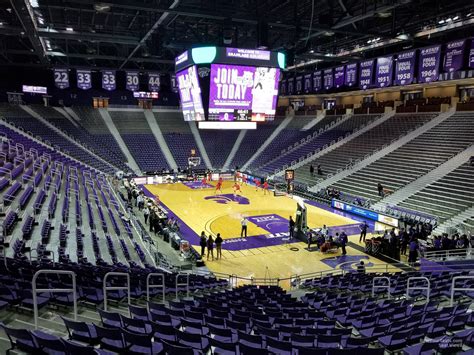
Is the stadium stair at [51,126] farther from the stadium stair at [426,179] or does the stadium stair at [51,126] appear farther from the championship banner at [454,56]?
the championship banner at [454,56]

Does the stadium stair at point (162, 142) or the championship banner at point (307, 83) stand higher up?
the championship banner at point (307, 83)

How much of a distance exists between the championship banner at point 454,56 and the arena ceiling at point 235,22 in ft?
5.09

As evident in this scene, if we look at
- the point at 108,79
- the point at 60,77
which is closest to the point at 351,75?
the point at 108,79

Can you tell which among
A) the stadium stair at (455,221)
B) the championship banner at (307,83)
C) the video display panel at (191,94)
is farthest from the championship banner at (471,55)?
the championship banner at (307,83)

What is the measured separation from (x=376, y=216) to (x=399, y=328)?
62.2ft

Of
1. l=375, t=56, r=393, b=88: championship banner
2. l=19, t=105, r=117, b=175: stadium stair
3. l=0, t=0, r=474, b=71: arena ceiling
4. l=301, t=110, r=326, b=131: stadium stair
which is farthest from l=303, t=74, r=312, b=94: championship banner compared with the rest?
l=19, t=105, r=117, b=175: stadium stair

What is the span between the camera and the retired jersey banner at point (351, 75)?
2757cm

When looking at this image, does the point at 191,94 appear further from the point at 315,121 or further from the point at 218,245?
the point at 315,121

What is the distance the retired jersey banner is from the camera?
27.6 metres

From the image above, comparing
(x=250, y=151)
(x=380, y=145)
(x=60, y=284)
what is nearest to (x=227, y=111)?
(x=60, y=284)

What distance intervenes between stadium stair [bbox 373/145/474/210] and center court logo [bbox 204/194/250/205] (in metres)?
10.2

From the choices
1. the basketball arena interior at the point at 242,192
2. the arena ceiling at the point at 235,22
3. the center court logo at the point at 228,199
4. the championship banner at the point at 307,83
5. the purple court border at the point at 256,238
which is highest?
the arena ceiling at the point at 235,22

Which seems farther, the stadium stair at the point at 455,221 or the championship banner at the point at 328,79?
the championship banner at the point at 328,79

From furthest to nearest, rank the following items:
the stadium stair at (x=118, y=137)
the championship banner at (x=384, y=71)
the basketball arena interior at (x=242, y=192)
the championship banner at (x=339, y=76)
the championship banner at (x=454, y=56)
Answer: the stadium stair at (x=118, y=137) < the championship banner at (x=339, y=76) < the championship banner at (x=384, y=71) < the championship banner at (x=454, y=56) < the basketball arena interior at (x=242, y=192)
